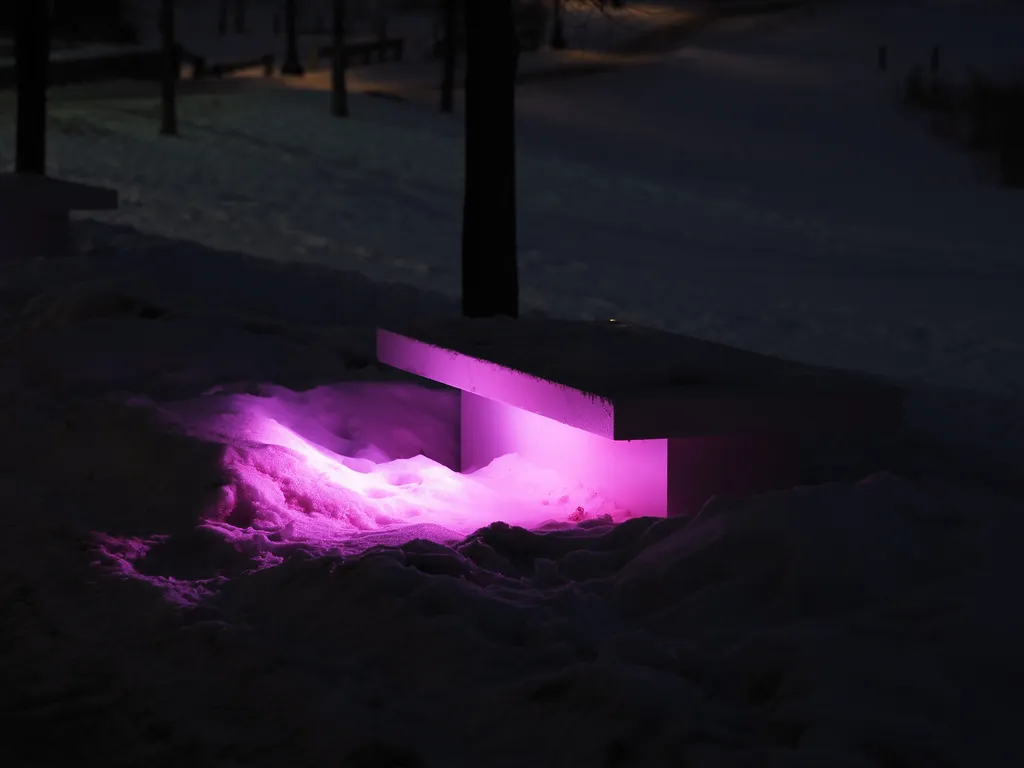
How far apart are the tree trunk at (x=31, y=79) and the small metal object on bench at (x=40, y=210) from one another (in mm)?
1341

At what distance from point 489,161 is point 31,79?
8.59 m

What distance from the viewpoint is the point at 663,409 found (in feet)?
17.6

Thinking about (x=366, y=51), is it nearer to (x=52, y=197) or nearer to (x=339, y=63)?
(x=339, y=63)

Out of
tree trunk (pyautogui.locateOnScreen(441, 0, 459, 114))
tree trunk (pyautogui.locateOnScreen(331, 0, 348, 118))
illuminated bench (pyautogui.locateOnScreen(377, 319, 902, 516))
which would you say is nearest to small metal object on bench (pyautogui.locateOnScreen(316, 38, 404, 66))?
tree trunk (pyautogui.locateOnScreen(441, 0, 459, 114))

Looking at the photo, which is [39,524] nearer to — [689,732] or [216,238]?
[689,732]

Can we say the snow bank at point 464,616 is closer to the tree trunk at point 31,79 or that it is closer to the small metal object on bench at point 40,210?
the small metal object on bench at point 40,210

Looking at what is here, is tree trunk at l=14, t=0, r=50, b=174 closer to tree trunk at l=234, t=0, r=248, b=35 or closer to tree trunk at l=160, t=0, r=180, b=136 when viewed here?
tree trunk at l=160, t=0, r=180, b=136

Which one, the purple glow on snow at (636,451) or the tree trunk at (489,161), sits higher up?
the tree trunk at (489,161)

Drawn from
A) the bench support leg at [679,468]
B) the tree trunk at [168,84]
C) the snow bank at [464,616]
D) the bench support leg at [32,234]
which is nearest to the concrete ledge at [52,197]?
the bench support leg at [32,234]

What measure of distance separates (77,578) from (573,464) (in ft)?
7.74

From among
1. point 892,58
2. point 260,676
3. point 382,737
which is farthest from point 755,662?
point 892,58

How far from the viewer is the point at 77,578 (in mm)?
4945

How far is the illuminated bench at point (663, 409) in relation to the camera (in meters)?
5.46

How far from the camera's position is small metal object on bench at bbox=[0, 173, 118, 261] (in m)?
13.4
